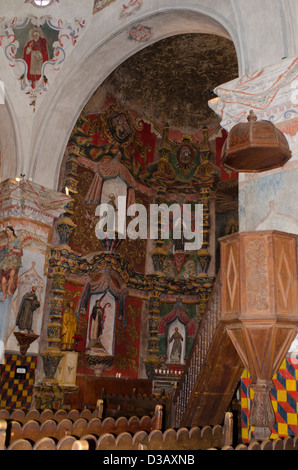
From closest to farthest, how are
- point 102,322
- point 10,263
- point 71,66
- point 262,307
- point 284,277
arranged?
point 262,307 < point 284,277 < point 10,263 < point 71,66 < point 102,322

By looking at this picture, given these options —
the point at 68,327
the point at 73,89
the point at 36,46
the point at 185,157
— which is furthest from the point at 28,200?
the point at 185,157

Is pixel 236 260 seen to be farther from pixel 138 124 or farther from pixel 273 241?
pixel 138 124

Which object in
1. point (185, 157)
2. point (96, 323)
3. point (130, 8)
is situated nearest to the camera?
point (130, 8)

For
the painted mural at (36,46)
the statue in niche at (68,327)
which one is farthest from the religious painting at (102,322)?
the painted mural at (36,46)

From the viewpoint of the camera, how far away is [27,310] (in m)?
8.80

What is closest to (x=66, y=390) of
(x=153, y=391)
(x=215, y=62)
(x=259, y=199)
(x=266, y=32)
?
(x=153, y=391)

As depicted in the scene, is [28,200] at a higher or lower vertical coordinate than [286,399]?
higher

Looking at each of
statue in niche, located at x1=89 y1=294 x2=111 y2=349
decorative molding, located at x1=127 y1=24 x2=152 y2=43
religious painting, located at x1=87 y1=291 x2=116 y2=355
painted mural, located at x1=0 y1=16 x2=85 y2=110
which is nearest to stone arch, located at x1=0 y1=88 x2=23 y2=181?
painted mural, located at x1=0 y1=16 x2=85 y2=110

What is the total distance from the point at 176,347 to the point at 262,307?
834 cm

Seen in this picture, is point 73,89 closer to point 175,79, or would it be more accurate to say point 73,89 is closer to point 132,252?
point 175,79

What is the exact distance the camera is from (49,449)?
2.81 meters

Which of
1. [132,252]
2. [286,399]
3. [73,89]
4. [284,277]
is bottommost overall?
[286,399]

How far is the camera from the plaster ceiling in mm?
11469

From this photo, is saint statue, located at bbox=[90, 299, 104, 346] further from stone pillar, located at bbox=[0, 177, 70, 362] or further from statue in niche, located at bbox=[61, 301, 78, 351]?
stone pillar, located at bbox=[0, 177, 70, 362]
